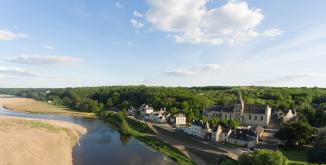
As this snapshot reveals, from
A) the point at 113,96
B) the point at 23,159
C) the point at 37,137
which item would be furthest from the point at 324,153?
the point at 113,96

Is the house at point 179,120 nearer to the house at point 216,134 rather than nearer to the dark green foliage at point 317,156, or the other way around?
the house at point 216,134

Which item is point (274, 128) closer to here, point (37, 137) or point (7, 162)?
point (37, 137)

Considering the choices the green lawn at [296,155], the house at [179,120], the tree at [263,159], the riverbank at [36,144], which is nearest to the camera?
the tree at [263,159]

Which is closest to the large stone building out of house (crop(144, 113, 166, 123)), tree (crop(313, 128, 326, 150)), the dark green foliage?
house (crop(144, 113, 166, 123))

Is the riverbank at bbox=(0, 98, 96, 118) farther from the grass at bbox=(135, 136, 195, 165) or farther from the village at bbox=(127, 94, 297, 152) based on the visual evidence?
the grass at bbox=(135, 136, 195, 165)

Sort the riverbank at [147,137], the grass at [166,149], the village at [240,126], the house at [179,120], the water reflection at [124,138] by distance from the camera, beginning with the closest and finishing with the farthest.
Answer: the grass at [166,149] → the riverbank at [147,137] → the village at [240,126] → the water reflection at [124,138] → the house at [179,120]

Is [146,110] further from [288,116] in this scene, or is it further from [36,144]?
[36,144]

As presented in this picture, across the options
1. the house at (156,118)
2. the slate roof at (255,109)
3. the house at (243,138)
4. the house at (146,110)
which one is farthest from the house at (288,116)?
the house at (146,110)
